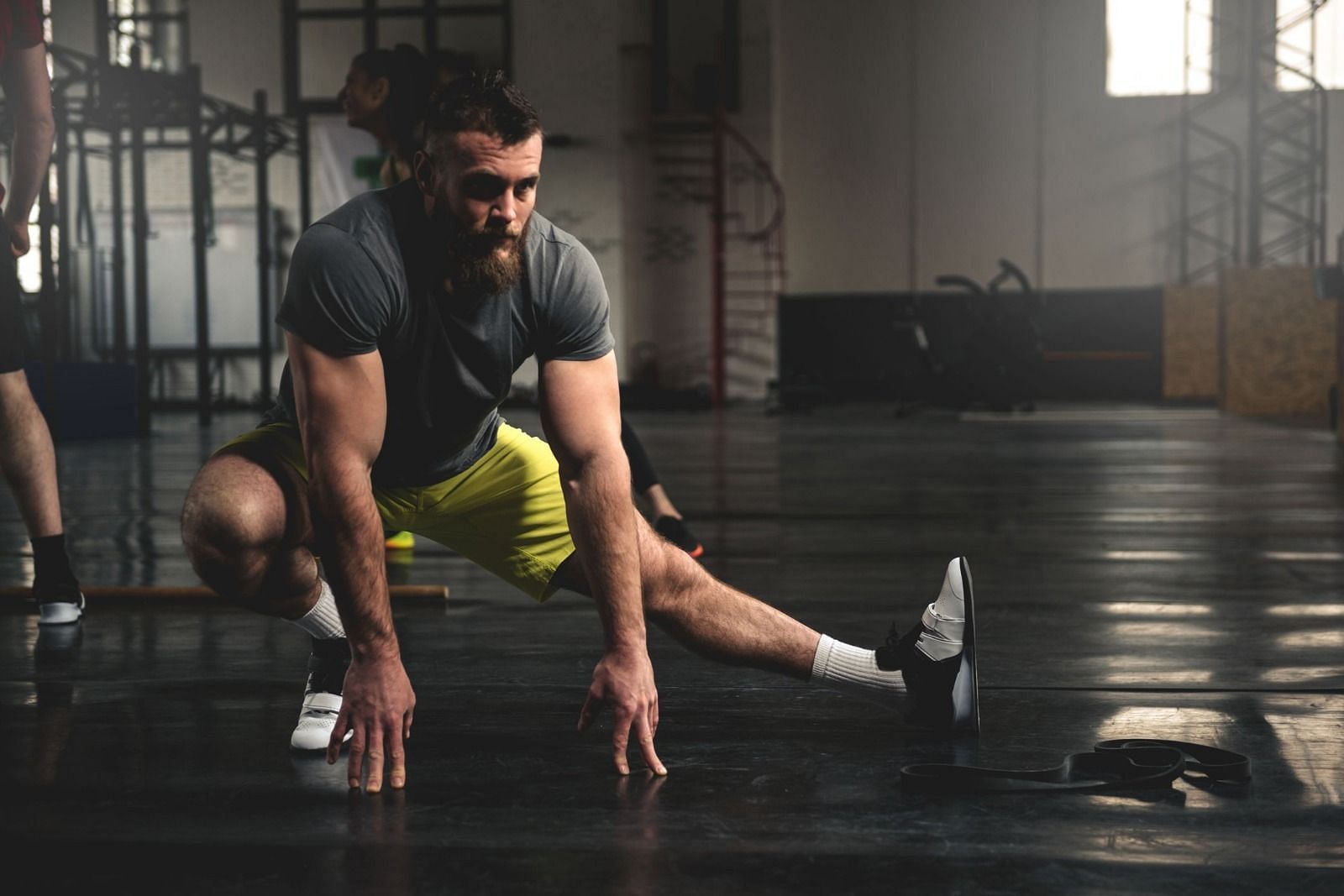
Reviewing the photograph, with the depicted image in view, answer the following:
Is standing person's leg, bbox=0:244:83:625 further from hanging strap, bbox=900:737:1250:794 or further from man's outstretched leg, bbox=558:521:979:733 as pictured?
hanging strap, bbox=900:737:1250:794

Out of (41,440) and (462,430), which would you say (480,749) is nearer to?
(462,430)

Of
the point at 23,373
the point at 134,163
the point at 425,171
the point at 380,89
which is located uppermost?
the point at 134,163

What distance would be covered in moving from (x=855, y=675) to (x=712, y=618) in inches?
8.0

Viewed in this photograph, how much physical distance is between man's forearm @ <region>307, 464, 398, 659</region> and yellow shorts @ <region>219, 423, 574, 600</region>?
274 millimetres

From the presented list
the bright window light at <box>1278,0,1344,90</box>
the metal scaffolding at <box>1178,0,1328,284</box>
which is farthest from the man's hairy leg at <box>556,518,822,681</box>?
the bright window light at <box>1278,0,1344,90</box>

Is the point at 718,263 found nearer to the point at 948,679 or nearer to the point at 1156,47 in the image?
the point at 1156,47

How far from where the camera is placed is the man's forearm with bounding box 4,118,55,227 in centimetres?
268

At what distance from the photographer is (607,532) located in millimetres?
1664

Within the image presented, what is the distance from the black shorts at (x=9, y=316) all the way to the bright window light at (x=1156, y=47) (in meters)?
12.7

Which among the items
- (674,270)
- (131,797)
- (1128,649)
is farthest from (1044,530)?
(674,270)

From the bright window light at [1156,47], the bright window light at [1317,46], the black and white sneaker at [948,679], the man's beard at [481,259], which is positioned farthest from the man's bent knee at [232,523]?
the bright window light at [1317,46]

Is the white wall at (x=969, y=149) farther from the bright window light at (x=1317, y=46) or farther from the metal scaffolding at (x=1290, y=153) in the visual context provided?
the bright window light at (x=1317, y=46)

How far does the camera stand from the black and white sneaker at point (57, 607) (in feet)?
8.58

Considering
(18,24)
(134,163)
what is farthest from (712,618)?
(134,163)
